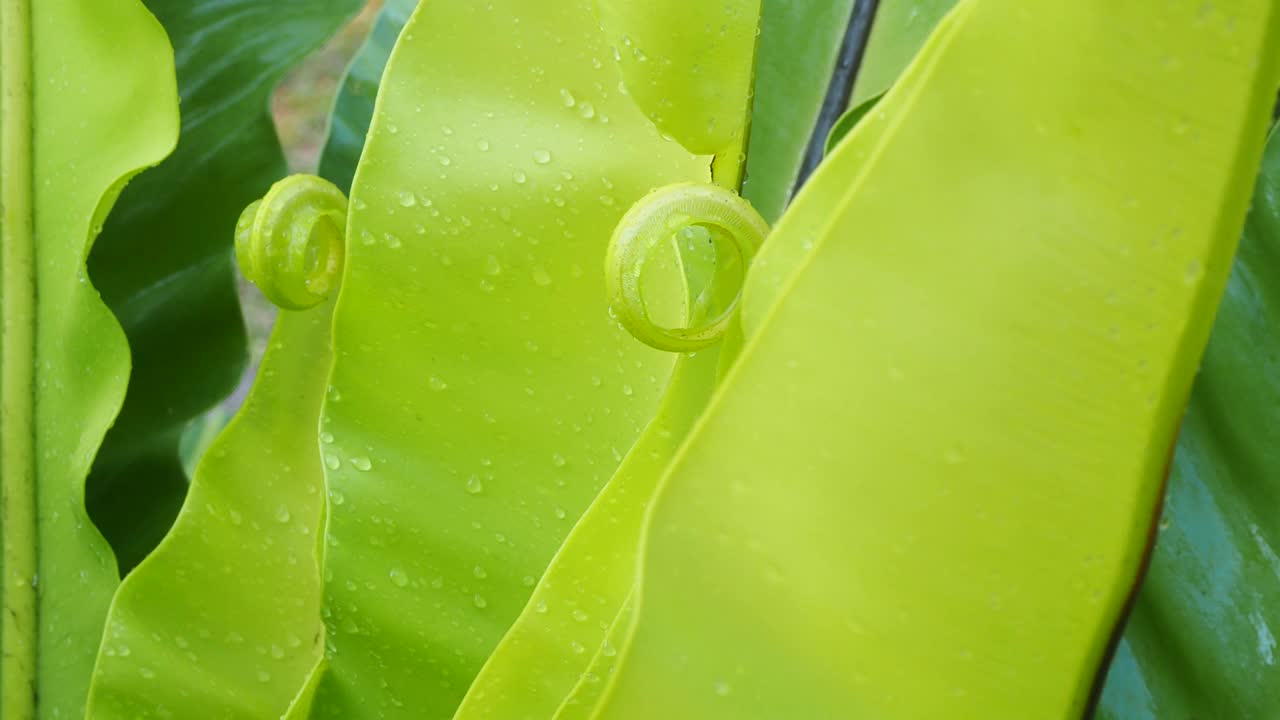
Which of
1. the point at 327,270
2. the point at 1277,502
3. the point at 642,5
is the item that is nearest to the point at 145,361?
the point at 327,270

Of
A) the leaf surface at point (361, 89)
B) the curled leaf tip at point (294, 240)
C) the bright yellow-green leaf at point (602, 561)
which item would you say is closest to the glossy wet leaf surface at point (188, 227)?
the leaf surface at point (361, 89)

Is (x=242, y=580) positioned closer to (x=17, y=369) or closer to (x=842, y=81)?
(x=17, y=369)

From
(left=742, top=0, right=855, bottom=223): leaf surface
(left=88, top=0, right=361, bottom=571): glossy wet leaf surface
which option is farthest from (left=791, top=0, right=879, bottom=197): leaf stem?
(left=88, top=0, right=361, bottom=571): glossy wet leaf surface

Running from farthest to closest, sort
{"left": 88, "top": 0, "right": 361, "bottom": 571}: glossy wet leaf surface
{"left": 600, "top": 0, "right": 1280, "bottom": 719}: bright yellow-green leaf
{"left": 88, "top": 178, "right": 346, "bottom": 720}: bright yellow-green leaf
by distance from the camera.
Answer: {"left": 88, "top": 0, "right": 361, "bottom": 571}: glossy wet leaf surface < {"left": 88, "top": 178, "right": 346, "bottom": 720}: bright yellow-green leaf < {"left": 600, "top": 0, "right": 1280, "bottom": 719}: bright yellow-green leaf

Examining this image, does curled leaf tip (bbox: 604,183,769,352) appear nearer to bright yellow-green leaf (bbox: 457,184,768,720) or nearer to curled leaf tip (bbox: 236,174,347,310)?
bright yellow-green leaf (bbox: 457,184,768,720)

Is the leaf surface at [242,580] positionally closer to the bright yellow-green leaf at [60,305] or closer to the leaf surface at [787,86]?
the bright yellow-green leaf at [60,305]

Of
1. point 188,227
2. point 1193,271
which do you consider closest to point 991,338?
point 1193,271
